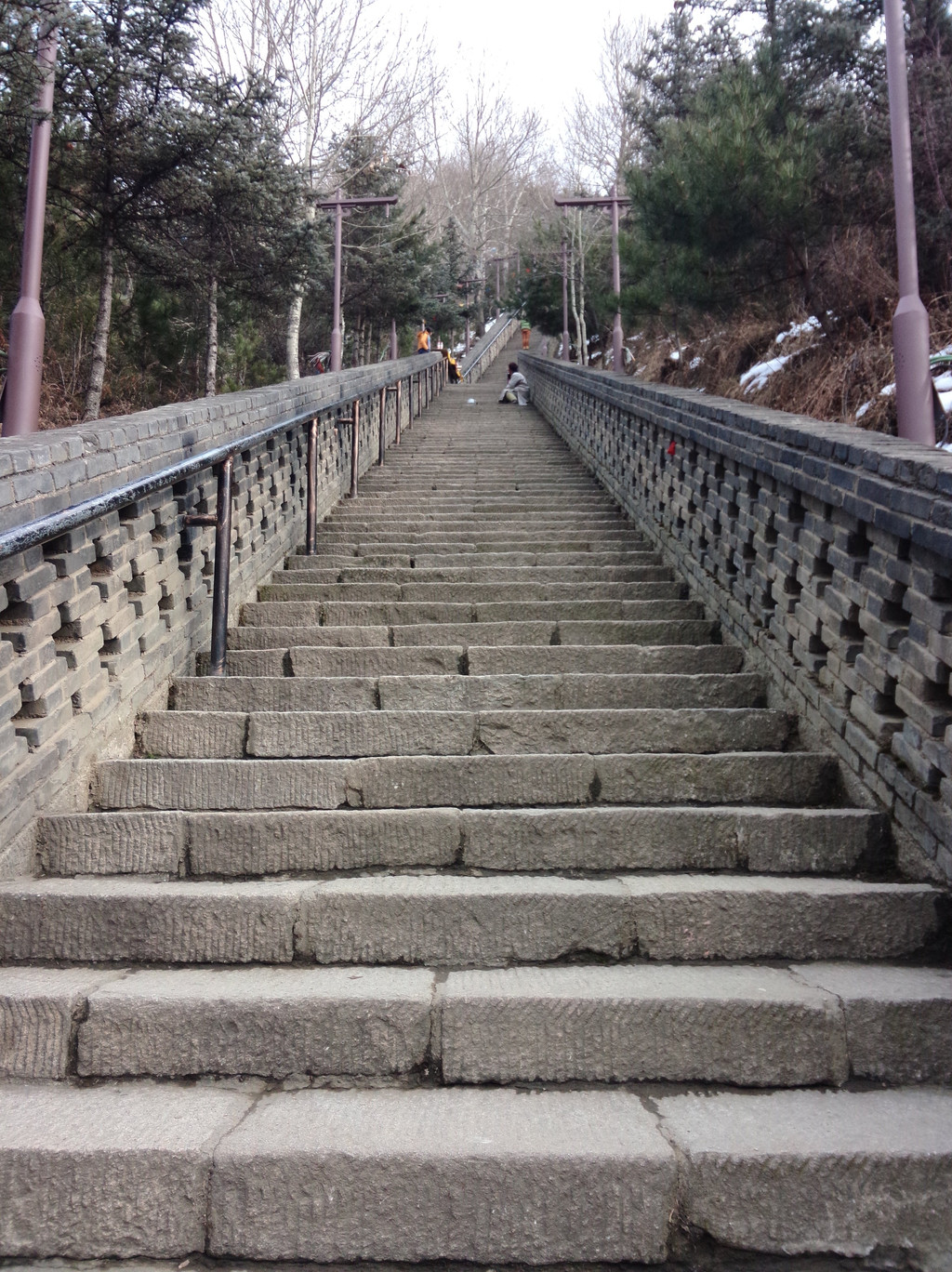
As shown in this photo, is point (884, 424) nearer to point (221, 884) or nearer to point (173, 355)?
point (221, 884)

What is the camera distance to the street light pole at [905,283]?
5.73 meters

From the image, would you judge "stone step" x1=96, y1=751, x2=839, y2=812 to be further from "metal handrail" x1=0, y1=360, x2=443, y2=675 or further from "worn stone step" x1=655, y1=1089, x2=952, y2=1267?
"worn stone step" x1=655, y1=1089, x2=952, y2=1267

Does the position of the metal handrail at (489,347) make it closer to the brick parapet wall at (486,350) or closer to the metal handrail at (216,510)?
the brick parapet wall at (486,350)

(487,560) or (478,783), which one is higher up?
(487,560)

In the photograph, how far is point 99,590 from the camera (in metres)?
3.65

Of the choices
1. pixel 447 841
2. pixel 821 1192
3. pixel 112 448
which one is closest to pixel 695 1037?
pixel 821 1192

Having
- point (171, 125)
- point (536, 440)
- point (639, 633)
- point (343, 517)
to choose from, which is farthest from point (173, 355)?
point (639, 633)

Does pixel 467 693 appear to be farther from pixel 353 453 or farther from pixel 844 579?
pixel 353 453

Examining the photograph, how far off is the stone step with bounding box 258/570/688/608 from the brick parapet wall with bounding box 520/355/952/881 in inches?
11.0

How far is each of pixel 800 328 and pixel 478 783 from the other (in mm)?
9069

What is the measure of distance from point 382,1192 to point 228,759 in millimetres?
1857

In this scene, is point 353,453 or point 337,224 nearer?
point 353,453

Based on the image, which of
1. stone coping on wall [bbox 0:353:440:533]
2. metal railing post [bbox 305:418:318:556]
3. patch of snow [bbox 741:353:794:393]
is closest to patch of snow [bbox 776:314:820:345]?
patch of snow [bbox 741:353:794:393]

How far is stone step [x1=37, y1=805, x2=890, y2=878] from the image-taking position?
3.16m
